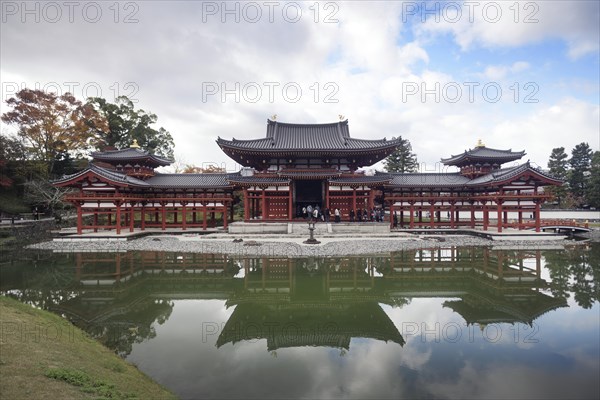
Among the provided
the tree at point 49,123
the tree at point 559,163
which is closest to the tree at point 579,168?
the tree at point 559,163

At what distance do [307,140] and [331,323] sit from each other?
2337cm

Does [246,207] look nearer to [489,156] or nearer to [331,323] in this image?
[331,323]

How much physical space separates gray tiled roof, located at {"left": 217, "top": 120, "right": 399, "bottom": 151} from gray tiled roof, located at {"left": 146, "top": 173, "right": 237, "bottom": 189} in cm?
415

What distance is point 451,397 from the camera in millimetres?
4840

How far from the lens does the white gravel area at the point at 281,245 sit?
57.8 feet

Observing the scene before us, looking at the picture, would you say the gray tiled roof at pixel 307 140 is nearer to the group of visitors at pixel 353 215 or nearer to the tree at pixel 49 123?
the group of visitors at pixel 353 215

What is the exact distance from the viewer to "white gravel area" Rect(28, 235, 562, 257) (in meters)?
17.6

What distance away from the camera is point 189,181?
2848cm

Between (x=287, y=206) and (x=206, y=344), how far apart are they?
2020 cm

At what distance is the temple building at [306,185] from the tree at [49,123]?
15.0 m

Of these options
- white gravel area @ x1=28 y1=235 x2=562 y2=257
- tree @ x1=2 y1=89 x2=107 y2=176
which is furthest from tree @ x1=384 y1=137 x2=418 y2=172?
tree @ x1=2 y1=89 x2=107 y2=176

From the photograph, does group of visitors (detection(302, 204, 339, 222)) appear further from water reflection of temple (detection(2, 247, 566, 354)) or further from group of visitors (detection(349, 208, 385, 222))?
water reflection of temple (detection(2, 247, 566, 354))

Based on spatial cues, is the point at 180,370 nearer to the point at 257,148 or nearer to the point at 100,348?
the point at 100,348

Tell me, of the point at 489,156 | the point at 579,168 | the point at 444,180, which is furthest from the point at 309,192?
the point at 579,168
